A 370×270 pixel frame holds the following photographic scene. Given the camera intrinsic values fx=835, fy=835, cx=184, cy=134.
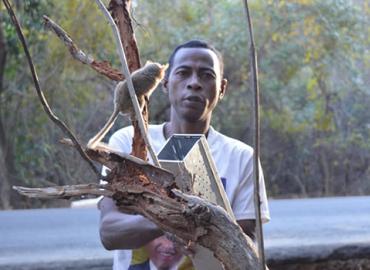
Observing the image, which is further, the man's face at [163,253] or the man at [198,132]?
the man at [198,132]

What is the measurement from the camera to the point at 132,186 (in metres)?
1.30

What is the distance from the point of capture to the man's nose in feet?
7.52

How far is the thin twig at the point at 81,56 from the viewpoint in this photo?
4.38 ft

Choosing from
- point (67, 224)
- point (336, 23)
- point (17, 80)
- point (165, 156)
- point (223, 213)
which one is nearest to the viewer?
point (223, 213)

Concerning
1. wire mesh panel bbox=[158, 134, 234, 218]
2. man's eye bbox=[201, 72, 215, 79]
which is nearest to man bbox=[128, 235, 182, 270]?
man's eye bbox=[201, 72, 215, 79]

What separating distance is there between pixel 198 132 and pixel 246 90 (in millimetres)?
12839

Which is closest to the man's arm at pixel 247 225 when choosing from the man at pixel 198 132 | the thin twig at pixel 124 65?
the man at pixel 198 132

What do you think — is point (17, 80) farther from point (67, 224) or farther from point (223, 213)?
point (223, 213)

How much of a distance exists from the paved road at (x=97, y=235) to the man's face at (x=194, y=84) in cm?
171

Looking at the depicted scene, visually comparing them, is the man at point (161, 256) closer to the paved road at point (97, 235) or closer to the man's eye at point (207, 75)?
the man's eye at point (207, 75)

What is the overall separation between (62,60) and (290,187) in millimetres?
5229

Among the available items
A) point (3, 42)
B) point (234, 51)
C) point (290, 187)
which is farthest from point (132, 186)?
point (290, 187)

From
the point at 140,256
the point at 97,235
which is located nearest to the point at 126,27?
the point at 140,256

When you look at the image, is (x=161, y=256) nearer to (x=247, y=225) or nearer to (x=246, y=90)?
(x=247, y=225)
